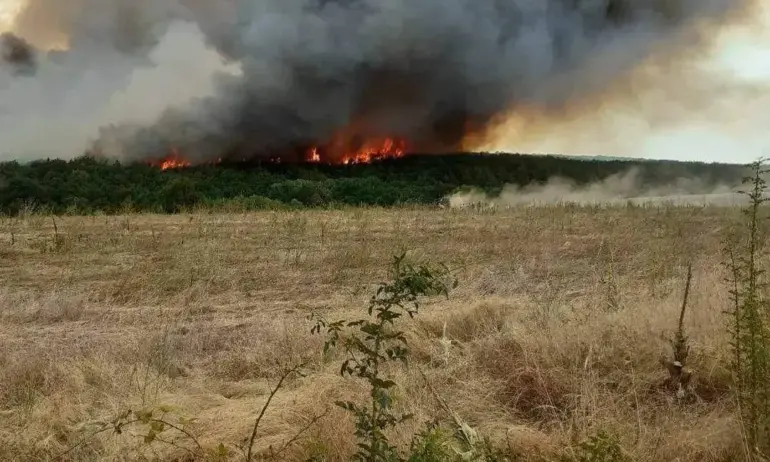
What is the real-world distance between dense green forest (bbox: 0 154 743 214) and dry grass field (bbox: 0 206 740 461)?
11.5 meters

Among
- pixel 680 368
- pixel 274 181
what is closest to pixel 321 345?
pixel 680 368

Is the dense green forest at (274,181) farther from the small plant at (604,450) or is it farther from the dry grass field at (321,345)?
the small plant at (604,450)

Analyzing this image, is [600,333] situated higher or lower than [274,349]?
higher

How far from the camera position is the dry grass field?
3.21 meters

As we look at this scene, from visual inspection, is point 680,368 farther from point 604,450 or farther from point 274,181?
point 274,181

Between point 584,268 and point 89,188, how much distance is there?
2128 cm

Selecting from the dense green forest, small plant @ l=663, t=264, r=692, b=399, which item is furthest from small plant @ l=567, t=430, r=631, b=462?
the dense green forest

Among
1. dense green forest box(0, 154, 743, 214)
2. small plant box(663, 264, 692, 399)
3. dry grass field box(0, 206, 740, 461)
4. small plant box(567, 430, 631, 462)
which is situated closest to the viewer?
small plant box(567, 430, 631, 462)

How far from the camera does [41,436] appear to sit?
3311mm

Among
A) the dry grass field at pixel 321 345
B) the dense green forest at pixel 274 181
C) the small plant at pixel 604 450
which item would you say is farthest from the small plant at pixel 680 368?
the dense green forest at pixel 274 181

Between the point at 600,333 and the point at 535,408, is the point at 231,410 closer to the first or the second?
the point at 535,408

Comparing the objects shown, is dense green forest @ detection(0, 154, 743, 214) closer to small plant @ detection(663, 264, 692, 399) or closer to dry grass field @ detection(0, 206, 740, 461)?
dry grass field @ detection(0, 206, 740, 461)

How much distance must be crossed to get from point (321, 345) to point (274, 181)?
25.4m

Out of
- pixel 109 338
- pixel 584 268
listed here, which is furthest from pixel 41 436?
pixel 584 268
